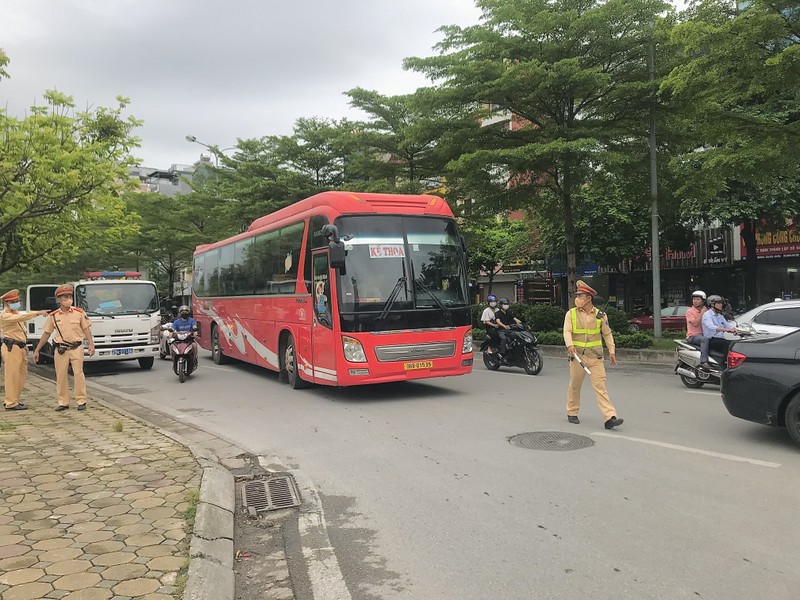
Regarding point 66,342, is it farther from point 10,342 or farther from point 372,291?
point 372,291

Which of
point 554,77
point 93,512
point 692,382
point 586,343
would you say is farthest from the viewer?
point 554,77

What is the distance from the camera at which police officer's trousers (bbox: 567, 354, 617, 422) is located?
24.8 ft

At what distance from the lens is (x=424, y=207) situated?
428 inches

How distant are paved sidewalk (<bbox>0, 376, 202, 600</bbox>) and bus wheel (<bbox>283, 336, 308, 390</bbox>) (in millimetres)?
3912

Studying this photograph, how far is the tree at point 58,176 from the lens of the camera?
451 inches

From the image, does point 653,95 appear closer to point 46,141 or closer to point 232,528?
point 46,141

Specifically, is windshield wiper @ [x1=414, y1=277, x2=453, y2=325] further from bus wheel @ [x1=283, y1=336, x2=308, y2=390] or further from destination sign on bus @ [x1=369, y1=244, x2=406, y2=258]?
bus wheel @ [x1=283, y1=336, x2=308, y2=390]

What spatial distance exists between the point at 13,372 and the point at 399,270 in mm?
6322

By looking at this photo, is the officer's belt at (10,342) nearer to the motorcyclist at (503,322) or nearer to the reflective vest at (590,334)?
the reflective vest at (590,334)

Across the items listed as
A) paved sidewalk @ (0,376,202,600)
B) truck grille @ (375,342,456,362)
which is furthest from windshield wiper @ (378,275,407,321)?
paved sidewalk @ (0,376,202,600)

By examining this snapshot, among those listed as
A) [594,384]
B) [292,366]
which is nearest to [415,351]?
[292,366]

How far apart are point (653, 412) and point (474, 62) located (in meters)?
10.3

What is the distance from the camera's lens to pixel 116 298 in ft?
51.1

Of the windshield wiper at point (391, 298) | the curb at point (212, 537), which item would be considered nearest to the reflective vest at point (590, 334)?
the windshield wiper at point (391, 298)
